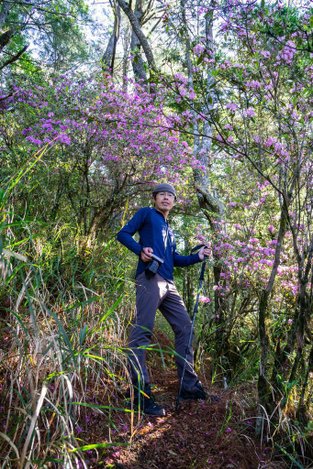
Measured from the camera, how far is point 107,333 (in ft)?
9.30

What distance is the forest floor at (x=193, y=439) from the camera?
2.11 meters

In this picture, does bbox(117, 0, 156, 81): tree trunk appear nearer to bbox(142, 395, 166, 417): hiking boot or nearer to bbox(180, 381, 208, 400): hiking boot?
bbox(180, 381, 208, 400): hiking boot

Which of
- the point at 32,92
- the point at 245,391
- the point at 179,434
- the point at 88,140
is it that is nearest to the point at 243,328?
the point at 245,391

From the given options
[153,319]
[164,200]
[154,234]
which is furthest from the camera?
[164,200]

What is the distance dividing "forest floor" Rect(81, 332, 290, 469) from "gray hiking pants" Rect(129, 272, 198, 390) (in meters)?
Result: 0.29

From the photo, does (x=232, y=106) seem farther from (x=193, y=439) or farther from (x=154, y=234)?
(x=193, y=439)

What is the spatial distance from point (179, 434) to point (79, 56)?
1315 cm

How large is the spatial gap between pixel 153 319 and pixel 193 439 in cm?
89

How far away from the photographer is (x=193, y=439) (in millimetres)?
2414

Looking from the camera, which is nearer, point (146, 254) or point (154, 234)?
point (146, 254)

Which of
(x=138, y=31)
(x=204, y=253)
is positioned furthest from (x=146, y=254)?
(x=138, y=31)

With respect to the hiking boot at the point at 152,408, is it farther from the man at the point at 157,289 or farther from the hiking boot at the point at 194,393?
the hiking boot at the point at 194,393

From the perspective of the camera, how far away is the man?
9.25 ft

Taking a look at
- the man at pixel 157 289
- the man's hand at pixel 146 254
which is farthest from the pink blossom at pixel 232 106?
the man's hand at pixel 146 254
